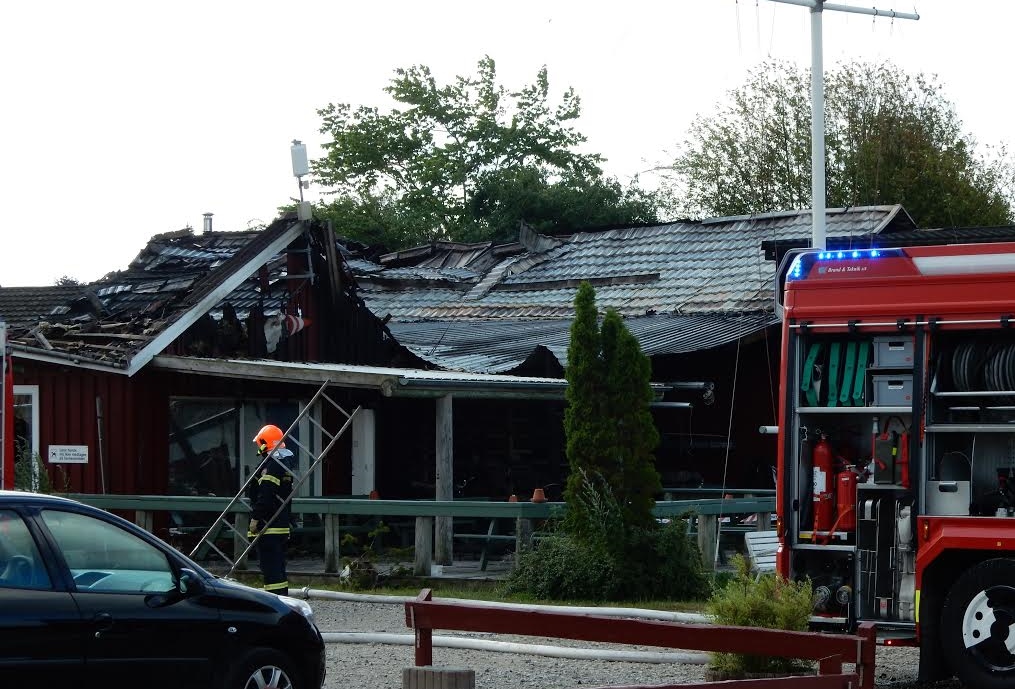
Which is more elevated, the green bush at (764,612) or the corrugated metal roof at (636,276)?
the corrugated metal roof at (636,276)

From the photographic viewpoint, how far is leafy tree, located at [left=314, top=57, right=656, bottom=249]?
2002 inches

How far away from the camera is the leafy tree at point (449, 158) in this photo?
167 ft

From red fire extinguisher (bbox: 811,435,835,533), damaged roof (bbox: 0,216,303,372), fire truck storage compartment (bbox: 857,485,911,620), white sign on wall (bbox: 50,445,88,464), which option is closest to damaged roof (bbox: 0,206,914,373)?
damaged roof (bbox: 0,216,303,372)

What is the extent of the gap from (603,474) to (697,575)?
4.69ft

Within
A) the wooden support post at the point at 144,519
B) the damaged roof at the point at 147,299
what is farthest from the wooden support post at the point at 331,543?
the damaged roof at the point at 147,299

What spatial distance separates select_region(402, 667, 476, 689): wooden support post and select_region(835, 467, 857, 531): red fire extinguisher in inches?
142

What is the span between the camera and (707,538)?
1711 cm

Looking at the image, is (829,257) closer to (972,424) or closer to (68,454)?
(972,424)

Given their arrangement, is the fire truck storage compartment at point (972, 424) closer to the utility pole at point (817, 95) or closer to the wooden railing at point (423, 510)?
the wooden railing at point (423, 510)

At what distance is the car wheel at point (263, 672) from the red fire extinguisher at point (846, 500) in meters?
4.26

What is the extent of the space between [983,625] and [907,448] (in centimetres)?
137

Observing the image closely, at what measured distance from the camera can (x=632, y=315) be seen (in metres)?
25.9

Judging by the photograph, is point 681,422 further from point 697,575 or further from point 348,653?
point 348,653

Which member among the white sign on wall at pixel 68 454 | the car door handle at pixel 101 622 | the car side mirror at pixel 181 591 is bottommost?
the car door handle at pixel 101 622
